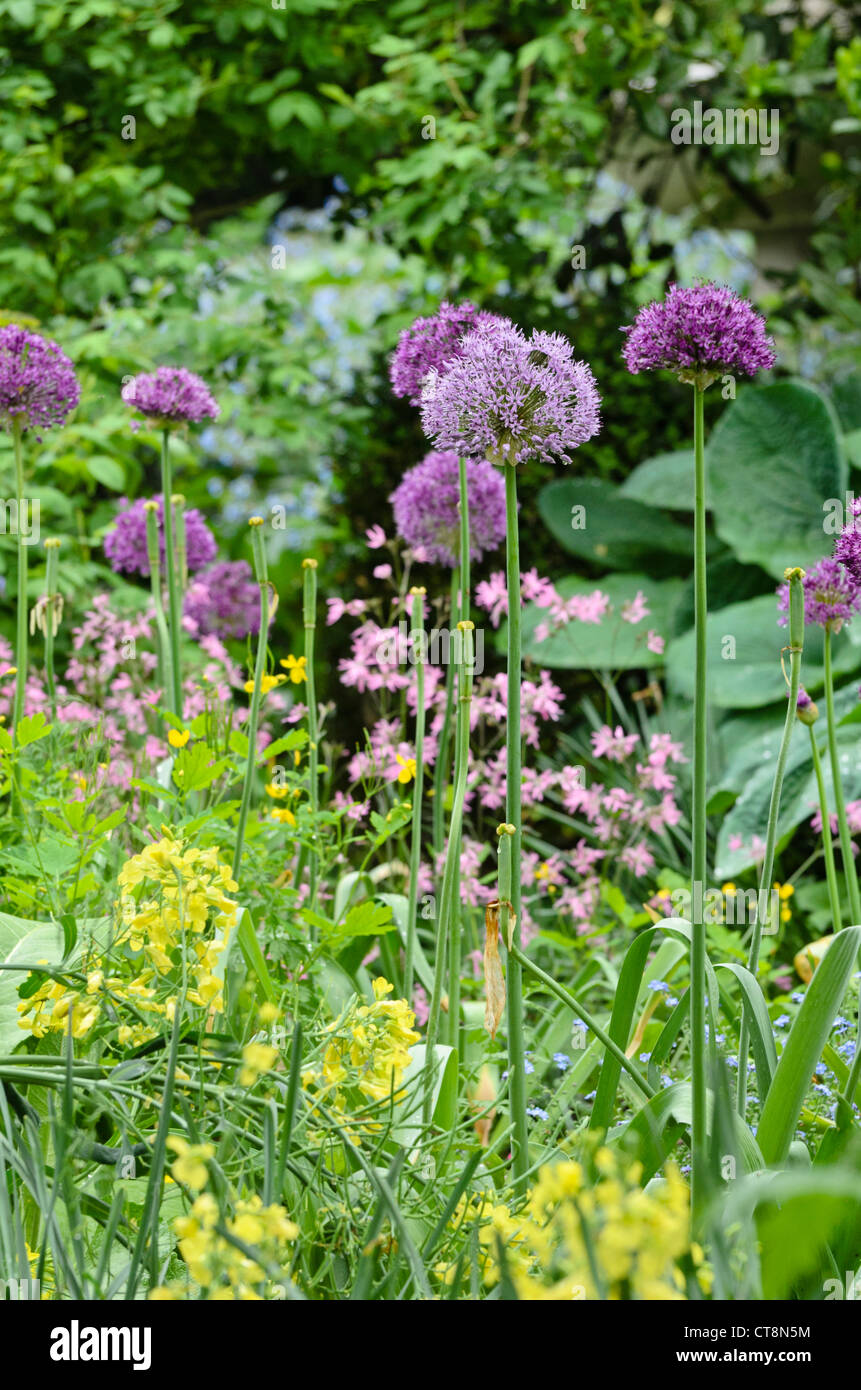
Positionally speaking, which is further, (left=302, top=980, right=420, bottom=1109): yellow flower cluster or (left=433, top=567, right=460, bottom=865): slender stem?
(left=433, top=567, right=460, bottom=865): slender stem

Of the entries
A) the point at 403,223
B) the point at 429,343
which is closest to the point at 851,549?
the point at 429,343

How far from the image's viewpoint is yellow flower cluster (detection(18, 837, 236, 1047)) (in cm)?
110

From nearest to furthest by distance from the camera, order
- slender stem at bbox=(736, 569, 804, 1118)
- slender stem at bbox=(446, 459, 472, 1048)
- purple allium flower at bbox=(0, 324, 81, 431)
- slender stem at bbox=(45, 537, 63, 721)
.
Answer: slender stem at bbox=(736, 569, 804, 1118) < slender stem at bbox=(446, 459, 472, 1048) < purple allium flower at bbox=(0, 324, 81, 431) < slender stem at bbox=(45, 537, 63, 721)

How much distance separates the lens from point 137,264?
3.98 m

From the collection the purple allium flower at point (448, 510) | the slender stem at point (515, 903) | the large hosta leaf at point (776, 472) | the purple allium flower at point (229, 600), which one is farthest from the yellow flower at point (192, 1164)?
the large hosta leaf at point (776, 472)

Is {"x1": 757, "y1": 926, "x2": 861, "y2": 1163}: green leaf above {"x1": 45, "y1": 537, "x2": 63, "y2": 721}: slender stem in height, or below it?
below

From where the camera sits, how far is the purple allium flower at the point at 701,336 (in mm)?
1126

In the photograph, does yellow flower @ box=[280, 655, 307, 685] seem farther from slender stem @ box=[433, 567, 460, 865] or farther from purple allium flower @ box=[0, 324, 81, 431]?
purple allium flower @ box=[0, 324, 81, 431]

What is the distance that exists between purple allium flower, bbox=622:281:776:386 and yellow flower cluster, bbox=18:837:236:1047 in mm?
623

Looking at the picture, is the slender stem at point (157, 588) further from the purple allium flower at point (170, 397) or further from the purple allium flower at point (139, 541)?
the purple allium flower at point (139, 541)

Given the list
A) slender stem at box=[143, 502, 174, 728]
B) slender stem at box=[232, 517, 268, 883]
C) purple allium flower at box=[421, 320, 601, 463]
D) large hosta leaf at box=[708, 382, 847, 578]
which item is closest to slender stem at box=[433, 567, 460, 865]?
slender stem at box=[232, 517, 268, 883]

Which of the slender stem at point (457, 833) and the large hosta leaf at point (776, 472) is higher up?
the large hosta leaf at point (776, 472)

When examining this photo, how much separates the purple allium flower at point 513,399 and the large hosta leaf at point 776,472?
2749mm
